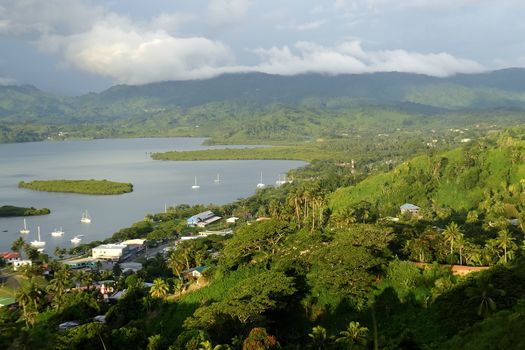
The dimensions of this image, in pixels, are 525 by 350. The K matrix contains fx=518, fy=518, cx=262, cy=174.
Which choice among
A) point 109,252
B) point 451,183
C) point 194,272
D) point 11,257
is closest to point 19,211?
point 11,257

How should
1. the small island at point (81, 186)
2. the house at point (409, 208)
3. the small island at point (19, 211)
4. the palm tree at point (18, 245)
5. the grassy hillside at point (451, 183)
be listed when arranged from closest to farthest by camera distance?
1. the palm tree at point (18, 245)
2. the house at point (409, 208)
3. the grassy hillside at point (451, 183)
4. the small island at point (19, 211)
5. the small island at point (81, 186)

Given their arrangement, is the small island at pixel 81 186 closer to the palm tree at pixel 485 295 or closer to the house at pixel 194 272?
the house at pixel 194 272

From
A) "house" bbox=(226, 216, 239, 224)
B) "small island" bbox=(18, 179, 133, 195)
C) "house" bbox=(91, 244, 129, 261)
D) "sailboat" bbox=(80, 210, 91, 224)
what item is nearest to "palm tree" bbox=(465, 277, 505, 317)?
"house" bbox=(91, 244, 129, 261)

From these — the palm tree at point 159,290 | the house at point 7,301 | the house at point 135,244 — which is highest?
the palm tree at point 159,290

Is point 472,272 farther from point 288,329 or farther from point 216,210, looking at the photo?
point 216,210

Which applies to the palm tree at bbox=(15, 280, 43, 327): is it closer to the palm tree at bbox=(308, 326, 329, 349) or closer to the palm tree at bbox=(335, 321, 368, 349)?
the palm tree at bbox=(308, 326, 329, 349)

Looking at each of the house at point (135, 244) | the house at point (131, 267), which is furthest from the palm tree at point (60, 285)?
the house at point (135, 244)
